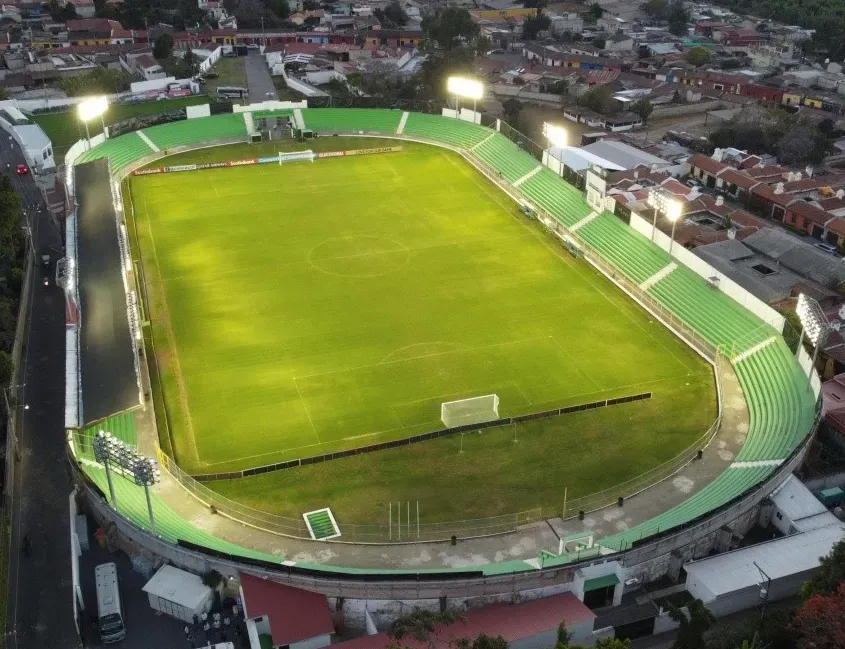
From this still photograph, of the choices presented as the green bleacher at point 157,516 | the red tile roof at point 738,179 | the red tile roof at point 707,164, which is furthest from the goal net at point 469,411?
the red tile roof at point 707,164

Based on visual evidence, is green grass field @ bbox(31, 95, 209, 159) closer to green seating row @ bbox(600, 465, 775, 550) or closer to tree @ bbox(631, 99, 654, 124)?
tree @ bbox(631, 99, 654, 124)

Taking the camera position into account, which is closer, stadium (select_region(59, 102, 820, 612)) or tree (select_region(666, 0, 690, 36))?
stadium (select_region(59, 102, 820, 612))

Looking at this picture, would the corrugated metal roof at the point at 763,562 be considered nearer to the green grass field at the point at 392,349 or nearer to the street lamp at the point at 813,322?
the green grass field at the point at 392,349

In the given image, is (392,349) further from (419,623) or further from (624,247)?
(419,623)

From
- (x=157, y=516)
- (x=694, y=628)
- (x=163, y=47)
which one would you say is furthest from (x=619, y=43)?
(x=694, y=628)

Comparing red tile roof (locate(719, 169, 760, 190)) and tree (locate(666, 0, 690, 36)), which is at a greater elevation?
red tile roof (locate(719, 169, 760, 190))

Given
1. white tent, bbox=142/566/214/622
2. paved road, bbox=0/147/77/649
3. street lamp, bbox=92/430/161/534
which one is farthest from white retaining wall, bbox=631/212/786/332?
paved road, bbox=0/147/77/649
